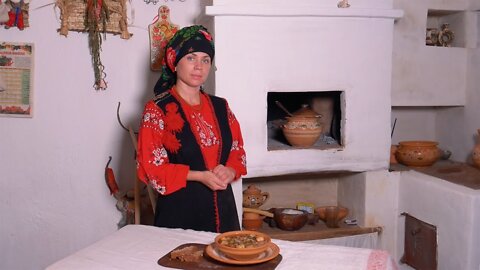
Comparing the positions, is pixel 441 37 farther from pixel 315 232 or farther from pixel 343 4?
pixel 315 232

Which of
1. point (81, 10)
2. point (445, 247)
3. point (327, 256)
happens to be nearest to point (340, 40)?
point (445, 247)

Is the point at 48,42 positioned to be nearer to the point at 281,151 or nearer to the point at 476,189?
the point at 281,151

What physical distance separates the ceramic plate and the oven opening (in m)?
1.56

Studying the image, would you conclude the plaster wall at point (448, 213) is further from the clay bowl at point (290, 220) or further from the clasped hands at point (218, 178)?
the clasped hands at point (218, 178)

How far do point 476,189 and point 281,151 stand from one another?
3.38 ft

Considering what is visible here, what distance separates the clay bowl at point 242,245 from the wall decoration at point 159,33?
6.06ft

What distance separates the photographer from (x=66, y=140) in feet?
10.5

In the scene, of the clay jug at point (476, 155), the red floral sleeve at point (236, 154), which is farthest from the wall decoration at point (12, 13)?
the clay jug at point (476, 155)

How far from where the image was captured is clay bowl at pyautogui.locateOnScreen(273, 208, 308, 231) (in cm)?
312

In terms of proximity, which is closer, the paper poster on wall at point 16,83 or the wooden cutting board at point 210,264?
the wooden cutting board at point 210,264

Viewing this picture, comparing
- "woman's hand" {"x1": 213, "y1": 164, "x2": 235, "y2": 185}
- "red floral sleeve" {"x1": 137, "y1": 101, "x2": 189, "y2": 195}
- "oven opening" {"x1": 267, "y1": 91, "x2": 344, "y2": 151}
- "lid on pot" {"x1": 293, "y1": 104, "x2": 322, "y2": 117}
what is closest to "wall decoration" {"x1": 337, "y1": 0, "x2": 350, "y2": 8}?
"oven opening" {"x1": 267, "y1": 91, "x2": 344, "y2": 151}

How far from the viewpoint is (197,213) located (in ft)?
7.48

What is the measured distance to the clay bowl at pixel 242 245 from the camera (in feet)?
4.73

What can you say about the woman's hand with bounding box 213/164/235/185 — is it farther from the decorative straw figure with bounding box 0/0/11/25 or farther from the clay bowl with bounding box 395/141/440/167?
the decorative straw figure with bounding box 0/0/11/25
